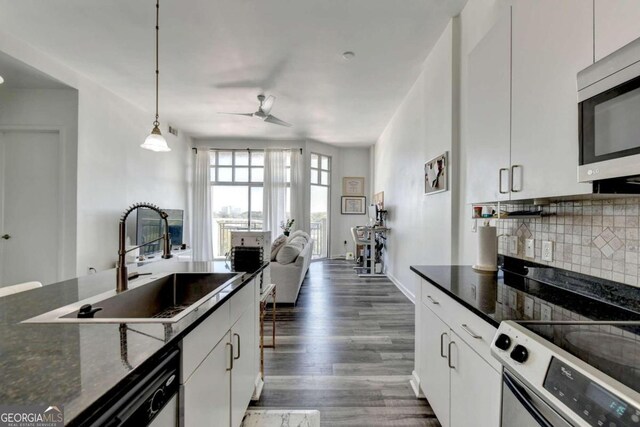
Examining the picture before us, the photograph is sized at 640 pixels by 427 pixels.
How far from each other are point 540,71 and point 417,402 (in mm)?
1991

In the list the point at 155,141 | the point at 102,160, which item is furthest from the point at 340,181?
the point at 155,141

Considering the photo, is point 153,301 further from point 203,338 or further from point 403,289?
point 403,289

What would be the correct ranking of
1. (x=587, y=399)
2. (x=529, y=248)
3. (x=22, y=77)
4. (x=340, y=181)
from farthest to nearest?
1. (x=340, y=181)
2. (x=22, y=77)
3. (x=529, y=248)
4. (x=587, y=399)

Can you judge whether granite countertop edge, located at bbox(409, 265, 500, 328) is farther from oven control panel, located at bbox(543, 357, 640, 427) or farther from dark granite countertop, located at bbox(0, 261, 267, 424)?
dark granite countertop, located at bbox(0, 261, 267, 424)

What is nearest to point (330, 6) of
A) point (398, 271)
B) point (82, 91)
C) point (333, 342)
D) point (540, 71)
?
point (540, 71)

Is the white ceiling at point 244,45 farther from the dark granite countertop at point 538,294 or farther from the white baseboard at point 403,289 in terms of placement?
the white baseboard at point 403,289

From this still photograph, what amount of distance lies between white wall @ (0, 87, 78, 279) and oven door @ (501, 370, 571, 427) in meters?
4.46

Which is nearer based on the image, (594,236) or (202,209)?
(594,236)

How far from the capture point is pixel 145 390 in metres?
0.69

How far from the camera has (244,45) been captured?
2939mm

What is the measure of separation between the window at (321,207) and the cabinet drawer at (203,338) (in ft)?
19.7

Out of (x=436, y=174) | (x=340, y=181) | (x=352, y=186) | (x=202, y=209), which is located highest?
(x=340, y=181)

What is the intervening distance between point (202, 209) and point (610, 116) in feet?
23.1

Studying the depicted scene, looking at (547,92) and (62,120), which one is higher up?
(62,120)
